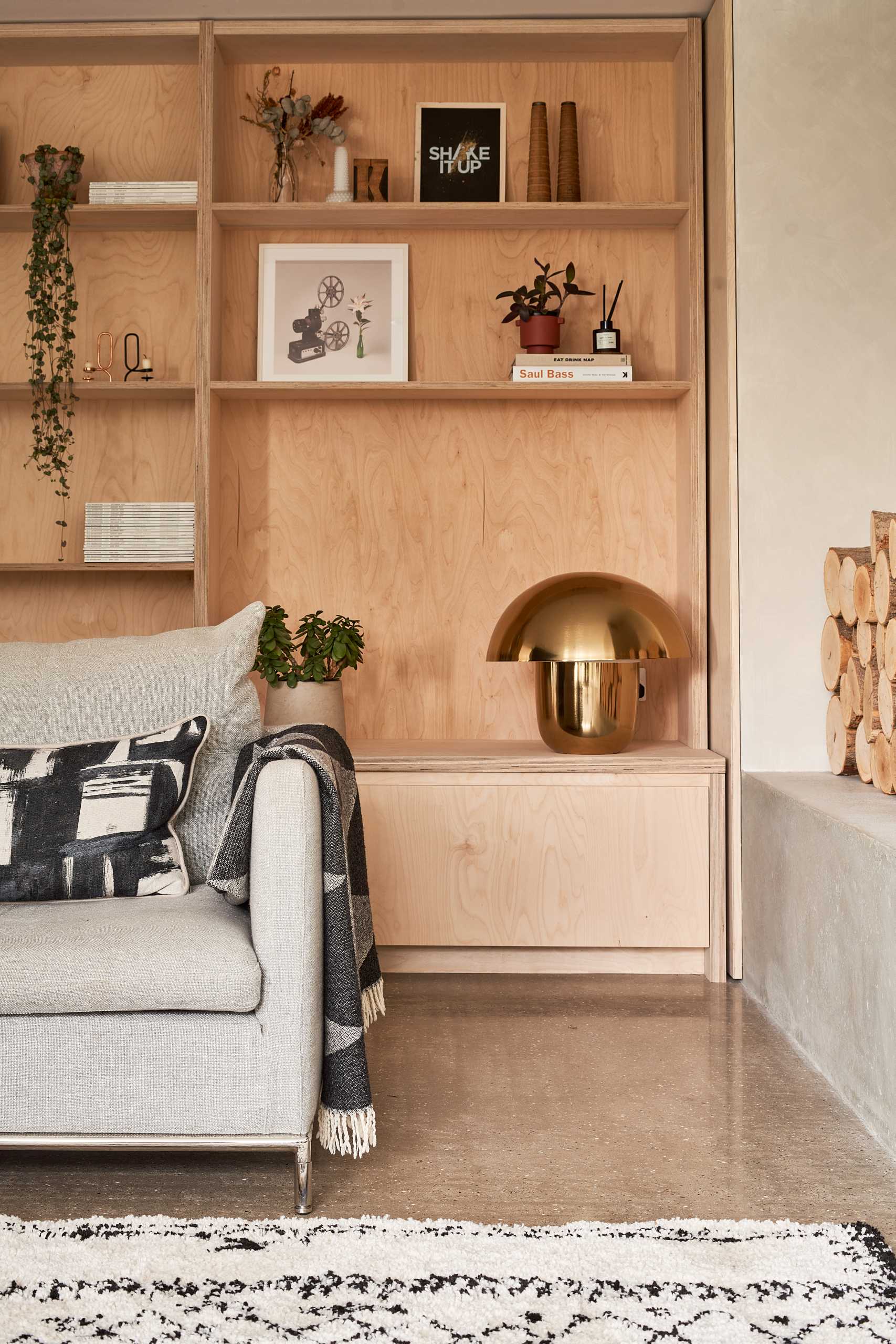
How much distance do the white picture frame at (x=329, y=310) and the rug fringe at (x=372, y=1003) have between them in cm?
198

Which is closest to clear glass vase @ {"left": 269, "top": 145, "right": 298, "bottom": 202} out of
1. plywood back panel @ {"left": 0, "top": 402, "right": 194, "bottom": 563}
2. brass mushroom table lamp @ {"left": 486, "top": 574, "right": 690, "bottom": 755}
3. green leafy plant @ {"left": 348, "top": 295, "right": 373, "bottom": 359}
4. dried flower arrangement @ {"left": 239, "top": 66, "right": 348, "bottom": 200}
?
dried flower arrangement @ {"left": 239, "top": 66, "right": 348, "bottom": 200}

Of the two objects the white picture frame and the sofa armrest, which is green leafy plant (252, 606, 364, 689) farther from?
the sofa armrest

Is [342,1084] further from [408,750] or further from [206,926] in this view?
[408,750]

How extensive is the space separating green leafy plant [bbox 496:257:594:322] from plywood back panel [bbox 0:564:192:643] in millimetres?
1354

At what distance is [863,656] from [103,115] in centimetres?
290

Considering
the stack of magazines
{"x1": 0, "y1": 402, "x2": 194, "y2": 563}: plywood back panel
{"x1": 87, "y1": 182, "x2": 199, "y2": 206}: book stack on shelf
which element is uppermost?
{"x1": 87, "y1": 182, "x2": 199, "y2": 206}: book stack on shelf

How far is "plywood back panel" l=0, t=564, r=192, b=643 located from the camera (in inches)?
149

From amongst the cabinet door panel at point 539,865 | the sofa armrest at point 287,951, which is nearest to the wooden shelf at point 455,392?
the cabinet door panel at point 539,865

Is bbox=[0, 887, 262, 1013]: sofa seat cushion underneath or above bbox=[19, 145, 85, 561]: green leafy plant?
underneath

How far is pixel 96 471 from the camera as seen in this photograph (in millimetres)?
3771

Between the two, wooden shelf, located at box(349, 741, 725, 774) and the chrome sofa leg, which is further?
wooden shelf, located at box(349, 741, 725, 774)

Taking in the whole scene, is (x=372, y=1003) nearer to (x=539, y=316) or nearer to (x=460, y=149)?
(x=539, y=316)

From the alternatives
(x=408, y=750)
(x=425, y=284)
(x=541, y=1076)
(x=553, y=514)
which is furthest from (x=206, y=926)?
(x=425, y=284)

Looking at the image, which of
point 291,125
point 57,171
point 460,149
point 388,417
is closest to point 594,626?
point 388,417
